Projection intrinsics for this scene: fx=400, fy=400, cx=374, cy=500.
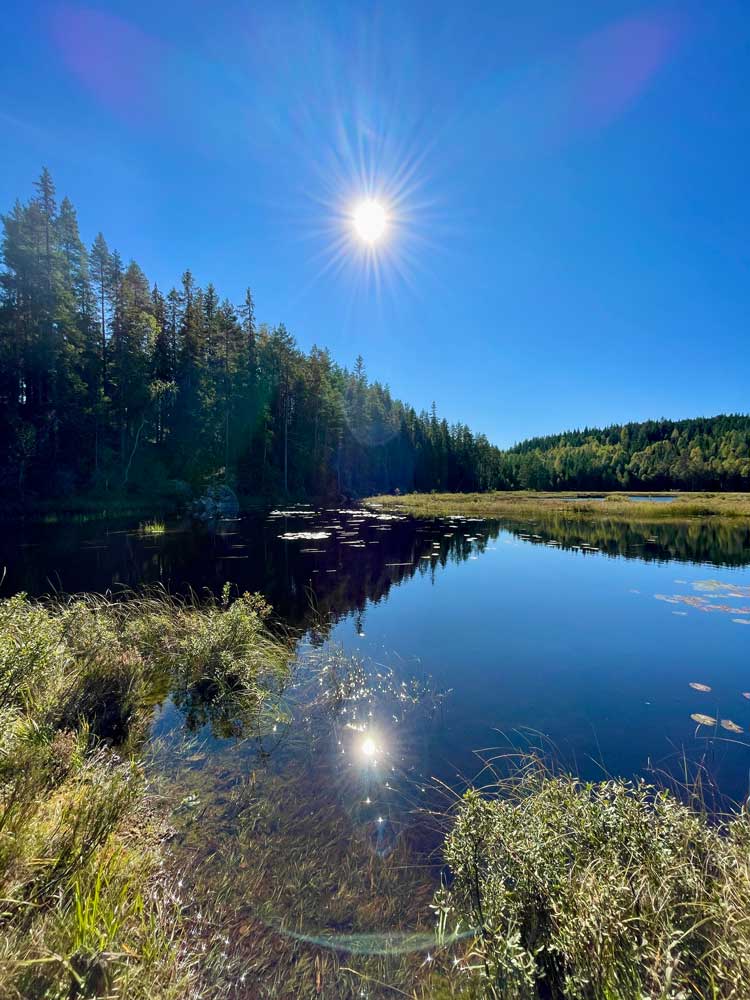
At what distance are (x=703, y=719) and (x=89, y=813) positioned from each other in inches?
321

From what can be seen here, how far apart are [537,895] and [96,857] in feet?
10.4

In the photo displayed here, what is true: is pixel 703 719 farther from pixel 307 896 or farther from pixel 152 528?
pixel 152 528

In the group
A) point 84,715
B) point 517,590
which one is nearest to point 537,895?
point 84,715

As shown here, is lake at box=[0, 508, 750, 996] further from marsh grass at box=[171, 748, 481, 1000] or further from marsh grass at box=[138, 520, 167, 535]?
marsh grass at box=[138, 520, 167, 535]

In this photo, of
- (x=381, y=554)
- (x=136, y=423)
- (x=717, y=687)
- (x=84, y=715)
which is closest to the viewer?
(x=84, y=715)

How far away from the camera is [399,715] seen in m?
6.38

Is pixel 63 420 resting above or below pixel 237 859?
above

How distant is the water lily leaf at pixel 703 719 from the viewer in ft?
20.3

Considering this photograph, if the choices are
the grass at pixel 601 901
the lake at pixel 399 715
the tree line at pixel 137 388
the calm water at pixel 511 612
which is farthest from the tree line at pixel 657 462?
the grass at pixel 601 901

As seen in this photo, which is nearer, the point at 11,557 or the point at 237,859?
the point at 237,859

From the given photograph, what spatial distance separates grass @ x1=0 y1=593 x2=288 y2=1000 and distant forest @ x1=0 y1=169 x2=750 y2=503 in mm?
35241

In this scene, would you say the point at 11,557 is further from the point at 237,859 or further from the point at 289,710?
the point at 237,859

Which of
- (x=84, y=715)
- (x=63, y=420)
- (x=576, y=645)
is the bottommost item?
(x=576, y=645)

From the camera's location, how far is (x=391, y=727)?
6.08 metres
